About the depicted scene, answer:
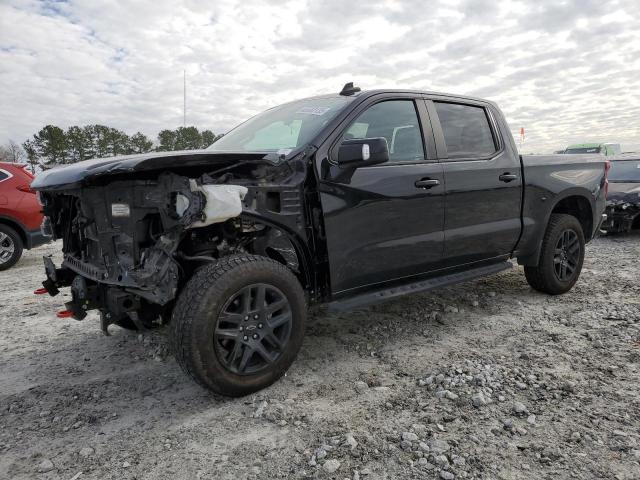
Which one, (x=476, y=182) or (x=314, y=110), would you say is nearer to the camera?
(x=314, y=110)

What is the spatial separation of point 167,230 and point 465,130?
2.62m

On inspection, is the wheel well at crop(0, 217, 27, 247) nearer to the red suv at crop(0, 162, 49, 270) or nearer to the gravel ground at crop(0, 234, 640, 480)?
the red suv at crop(0, 162, 49, 270)

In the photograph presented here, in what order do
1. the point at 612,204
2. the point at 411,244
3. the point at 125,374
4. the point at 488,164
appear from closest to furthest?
the point at 125,374, the point at 411,244, the point at 488,164, the point at 612,204

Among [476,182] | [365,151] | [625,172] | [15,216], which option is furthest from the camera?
[625,172]

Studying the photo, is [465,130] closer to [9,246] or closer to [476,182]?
[476,182]

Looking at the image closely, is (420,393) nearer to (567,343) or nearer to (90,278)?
(567,343)

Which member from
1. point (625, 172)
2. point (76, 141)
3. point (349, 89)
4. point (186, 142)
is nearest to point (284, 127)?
point (349, 89)

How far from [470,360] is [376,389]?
2.54 feet

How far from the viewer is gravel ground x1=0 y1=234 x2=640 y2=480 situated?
2.10 metres

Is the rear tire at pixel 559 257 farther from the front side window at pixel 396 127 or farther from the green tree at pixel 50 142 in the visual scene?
the green tree at pixel 50 142

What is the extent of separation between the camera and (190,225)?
8.21ft

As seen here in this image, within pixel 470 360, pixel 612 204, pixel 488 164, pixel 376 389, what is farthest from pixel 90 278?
pixel 612 204

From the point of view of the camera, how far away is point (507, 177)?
399 centimetres

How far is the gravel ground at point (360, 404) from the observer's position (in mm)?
2100
